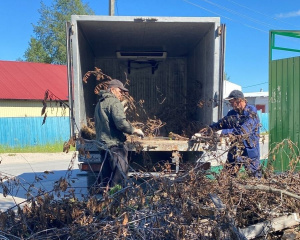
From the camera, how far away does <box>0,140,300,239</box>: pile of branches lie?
302 cm

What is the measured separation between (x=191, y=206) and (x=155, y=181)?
548mm

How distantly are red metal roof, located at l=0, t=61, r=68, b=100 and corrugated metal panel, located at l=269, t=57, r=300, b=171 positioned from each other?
1557 centimetres

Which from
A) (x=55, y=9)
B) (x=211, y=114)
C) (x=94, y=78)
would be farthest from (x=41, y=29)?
(x=211, y=114)

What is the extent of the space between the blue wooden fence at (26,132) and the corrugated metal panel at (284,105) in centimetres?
1345

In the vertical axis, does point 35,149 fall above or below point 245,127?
below

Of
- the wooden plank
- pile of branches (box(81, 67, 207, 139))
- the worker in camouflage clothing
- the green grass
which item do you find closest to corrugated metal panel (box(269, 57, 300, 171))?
pile of branches (box(81, 67, 207, 139))

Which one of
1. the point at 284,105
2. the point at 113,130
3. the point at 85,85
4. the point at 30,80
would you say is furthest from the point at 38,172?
the point at 30,80

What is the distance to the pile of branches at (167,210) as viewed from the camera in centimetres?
302

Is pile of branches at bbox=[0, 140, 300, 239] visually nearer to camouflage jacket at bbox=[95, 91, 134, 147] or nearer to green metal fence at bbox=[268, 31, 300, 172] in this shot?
camouflage jacket at bbox=[95, 91, 134, 147]

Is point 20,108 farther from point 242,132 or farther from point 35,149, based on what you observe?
point 242,132

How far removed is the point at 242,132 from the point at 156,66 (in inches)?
154

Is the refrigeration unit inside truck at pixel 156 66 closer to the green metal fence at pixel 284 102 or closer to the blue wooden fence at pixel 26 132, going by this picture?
the green metal fence at pixel 284 102

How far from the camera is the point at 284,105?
6.20 metres

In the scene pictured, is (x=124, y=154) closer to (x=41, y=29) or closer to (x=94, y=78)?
(x=94, y=78)
